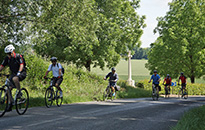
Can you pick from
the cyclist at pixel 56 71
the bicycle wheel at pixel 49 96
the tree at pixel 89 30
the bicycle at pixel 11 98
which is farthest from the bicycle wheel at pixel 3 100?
Result: the tree at pixel 89 30

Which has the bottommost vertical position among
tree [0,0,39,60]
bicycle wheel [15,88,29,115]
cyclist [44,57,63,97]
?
bicycle wheel [15,88,29,115]

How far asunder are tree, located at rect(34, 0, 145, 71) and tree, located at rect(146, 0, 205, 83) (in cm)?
499

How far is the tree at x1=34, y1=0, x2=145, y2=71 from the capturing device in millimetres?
18625

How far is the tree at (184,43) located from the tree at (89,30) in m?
4.99

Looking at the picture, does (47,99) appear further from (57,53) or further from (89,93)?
(57,53)

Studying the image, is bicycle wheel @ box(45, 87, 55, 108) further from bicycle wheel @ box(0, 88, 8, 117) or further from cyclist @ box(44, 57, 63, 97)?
bicycle wheel @ box(0, 88, 8, 117)

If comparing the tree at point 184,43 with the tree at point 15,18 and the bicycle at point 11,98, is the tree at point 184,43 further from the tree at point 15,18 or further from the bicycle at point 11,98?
the bicycle at point 11,98

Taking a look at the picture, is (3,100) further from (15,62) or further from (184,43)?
(184,43)

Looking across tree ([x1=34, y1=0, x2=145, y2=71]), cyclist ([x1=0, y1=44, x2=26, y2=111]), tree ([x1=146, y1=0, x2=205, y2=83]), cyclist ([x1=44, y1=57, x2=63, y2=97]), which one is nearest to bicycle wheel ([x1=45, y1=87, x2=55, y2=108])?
cyclist ([x1=44, y1=57, x2=63, y2=97])

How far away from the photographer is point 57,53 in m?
30.1

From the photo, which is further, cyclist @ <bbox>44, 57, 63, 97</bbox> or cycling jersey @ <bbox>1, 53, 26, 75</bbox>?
cyclist @ <bbox>44, 57, 63, 97</bbox>

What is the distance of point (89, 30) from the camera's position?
25172mm

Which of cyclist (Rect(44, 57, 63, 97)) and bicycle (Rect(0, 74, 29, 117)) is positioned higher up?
cyclist (Rect(44, 57, 63, 97))

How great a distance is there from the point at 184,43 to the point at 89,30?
17.8m
